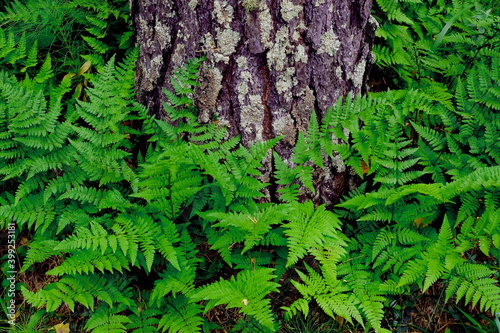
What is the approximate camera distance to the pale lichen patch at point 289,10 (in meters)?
2.59

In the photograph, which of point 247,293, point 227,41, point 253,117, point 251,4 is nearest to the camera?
point 247,293

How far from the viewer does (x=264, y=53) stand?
2.70m

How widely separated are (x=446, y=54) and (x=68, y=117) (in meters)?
3.40

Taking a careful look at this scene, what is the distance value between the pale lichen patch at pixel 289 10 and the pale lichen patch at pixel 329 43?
246 mm

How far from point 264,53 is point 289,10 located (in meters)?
0.31

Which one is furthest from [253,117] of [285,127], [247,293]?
[247,293]

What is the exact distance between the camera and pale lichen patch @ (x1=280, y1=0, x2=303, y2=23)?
102 inches

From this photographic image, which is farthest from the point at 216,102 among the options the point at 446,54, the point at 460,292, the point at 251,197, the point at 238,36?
the point at 446,54

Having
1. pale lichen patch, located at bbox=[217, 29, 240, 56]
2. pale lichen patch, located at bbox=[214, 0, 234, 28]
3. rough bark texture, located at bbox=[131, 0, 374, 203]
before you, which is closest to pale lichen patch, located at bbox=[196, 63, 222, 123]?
rough bark texture, located at bbox=[131, 0, 374, 203]

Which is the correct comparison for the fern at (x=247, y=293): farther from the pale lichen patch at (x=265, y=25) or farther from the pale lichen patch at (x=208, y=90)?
the pale lichen patch at (x=265, y=25)

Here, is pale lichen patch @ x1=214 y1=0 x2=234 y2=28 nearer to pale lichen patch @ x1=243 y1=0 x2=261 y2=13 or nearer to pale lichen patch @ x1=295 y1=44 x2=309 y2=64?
pale lichen patch @ x1=243 y1=0 x2=261 y2=13

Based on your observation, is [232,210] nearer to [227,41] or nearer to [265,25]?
[227,41]

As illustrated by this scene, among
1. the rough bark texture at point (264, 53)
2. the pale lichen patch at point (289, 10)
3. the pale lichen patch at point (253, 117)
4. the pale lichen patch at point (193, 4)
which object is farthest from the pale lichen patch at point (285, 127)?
the pale lichen patch at point (193, 4)

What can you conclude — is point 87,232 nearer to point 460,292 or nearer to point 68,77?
point 68,77
